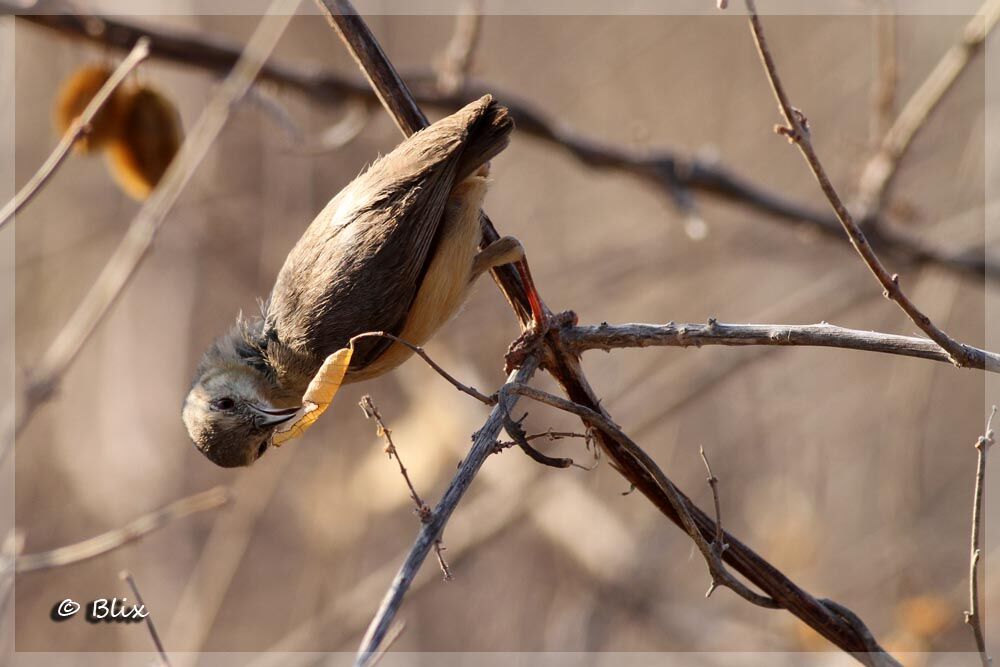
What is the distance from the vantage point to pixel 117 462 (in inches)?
219

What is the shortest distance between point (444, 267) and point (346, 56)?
415cm

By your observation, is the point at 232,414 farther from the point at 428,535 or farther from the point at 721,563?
the point at 721,563

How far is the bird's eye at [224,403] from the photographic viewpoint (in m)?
2.68

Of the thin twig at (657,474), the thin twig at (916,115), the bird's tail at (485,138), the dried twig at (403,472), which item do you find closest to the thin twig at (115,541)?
the dried twig at (403,472)

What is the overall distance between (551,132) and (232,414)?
6.22 feet

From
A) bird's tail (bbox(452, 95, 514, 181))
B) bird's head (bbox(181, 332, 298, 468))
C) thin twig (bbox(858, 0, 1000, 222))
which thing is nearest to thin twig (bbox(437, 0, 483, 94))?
bird's tail (bbox(452, 95, 514, 181))

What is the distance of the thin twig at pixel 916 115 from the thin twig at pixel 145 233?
2.46 meters

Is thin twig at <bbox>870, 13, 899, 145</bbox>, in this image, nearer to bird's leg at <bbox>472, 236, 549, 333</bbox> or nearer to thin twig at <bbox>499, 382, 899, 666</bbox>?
bird's leg at <bbox>472, 236, 549, 333</bbox>

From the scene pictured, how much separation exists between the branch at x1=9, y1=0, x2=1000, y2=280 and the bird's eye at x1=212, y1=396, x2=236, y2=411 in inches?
66.8

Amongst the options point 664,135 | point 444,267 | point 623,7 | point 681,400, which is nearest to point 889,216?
point 681,400

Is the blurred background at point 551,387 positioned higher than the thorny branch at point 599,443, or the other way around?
the blurred background at point 551,387

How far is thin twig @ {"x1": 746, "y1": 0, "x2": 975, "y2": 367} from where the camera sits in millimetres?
1614

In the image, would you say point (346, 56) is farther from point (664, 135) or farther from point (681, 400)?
point (681, 400)

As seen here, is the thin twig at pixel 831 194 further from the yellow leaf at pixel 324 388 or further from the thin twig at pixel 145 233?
the thin twig at pixel 145 233
